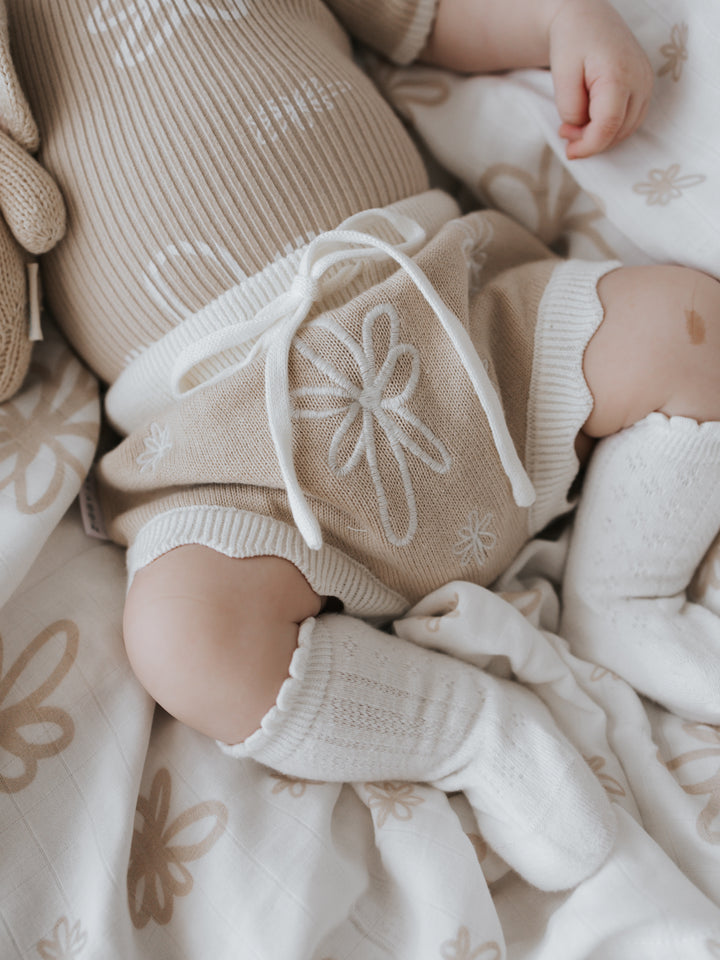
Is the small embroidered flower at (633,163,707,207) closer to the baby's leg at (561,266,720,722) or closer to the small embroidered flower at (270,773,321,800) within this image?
the baby's leg at (561,266,720,722)

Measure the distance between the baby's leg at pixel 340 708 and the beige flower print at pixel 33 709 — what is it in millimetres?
92

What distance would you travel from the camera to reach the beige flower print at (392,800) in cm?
72

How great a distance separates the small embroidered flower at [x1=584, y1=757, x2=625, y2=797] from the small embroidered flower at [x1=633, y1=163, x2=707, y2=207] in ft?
2.00

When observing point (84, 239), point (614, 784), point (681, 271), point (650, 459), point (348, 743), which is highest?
point (84, 239)

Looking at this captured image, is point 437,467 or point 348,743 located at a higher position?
point 437,467

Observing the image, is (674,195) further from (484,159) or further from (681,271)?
(484,159)

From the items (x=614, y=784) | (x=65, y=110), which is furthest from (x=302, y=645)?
(x=65, y=110)

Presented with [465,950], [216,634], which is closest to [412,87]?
[216,634]

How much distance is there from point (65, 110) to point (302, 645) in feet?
1.96

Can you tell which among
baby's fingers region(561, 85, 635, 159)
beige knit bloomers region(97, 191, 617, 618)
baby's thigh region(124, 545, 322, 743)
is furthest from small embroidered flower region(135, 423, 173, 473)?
baby's fingers region(561, 85, 635, 159)

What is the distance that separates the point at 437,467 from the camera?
74 cm

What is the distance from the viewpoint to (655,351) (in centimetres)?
76

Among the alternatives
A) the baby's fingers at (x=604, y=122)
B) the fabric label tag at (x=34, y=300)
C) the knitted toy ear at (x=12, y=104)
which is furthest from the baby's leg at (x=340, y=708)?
the baby's fingers at (x=604, y=122)

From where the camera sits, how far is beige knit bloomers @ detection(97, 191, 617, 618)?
718 mm
